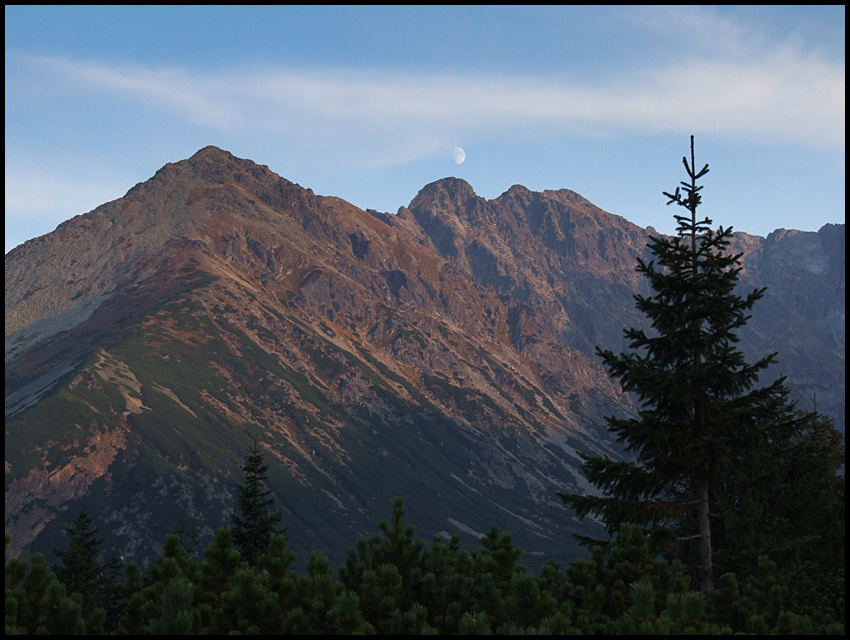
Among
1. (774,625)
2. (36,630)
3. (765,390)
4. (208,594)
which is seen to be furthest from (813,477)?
(36,630)

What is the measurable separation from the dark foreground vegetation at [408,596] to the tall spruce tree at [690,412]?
327 centimetres

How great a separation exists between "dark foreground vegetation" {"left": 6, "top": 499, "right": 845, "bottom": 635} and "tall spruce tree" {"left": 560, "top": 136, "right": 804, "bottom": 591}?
3269 mm

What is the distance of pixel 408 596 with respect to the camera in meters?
19.3

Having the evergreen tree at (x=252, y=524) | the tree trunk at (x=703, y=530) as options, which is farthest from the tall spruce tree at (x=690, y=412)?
the evergreen tree at (x=252, y=524)

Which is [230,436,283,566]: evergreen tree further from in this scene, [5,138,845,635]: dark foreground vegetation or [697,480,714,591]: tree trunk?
[697,480,714,591]: tree trunk

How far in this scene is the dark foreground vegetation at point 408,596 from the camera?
1591 cm

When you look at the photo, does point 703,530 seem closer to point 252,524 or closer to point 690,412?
point 690,412

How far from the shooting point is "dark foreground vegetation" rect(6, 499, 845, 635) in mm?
15906

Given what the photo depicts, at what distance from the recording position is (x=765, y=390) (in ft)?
76.9

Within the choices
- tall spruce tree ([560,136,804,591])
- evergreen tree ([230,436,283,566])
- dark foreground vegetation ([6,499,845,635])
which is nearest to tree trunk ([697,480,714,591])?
tall spruce tree ([560,136,804,591])

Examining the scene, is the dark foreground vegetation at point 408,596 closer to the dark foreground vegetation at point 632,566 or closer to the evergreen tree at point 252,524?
the dark foreground vegetation at point 632,566

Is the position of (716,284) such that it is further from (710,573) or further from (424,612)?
(424,612)

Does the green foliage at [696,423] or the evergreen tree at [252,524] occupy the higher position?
the green foliage at [696,423]

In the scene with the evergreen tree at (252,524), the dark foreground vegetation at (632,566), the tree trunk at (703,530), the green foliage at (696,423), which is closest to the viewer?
the dark foreground vegetation at (632,566)
